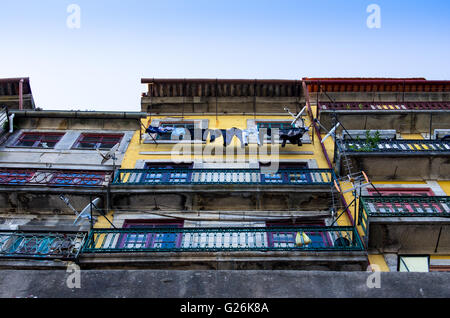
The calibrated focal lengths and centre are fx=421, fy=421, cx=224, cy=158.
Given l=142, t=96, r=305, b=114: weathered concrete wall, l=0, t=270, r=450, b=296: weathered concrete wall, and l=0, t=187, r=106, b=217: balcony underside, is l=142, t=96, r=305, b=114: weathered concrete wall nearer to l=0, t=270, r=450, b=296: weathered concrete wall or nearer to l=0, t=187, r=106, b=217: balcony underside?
l=0, t=187, r=106, b=217: balcony underside

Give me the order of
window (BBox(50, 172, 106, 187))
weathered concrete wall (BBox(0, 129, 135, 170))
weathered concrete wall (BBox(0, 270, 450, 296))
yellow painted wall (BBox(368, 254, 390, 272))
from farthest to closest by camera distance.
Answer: weathered concrete wall (BBox(0, 129, 135, 170)), window (BBox(50, 172, 106, 187)), yellow painted wall (BBox(368, 254, 390, 272)), weathered concrete wall (BBox(0, 270, 450, 296))

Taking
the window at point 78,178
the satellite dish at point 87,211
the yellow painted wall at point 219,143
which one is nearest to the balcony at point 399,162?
the yellow painted wall at point 219,143

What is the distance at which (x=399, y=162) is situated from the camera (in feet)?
50.2

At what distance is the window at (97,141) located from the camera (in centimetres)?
1869

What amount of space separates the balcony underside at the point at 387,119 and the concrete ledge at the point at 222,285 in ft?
51.8

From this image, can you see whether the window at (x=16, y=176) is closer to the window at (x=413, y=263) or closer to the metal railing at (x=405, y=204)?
the metal railing at (x=405, y=204)

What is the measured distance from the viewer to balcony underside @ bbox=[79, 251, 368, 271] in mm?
10758

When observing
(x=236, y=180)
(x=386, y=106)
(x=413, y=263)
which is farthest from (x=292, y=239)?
(x=386, y=106)

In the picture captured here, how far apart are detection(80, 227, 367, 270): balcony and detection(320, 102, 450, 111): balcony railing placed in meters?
9.58

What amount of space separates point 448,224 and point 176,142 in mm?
11031

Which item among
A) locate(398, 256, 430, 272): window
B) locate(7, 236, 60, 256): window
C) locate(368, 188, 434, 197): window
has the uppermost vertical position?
locate(368, 188, 434, 197): window

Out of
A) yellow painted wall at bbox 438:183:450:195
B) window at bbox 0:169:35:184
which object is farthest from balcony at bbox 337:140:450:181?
window at bbox 0:169:35:184

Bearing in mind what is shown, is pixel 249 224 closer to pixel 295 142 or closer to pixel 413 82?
pixel 295 142
